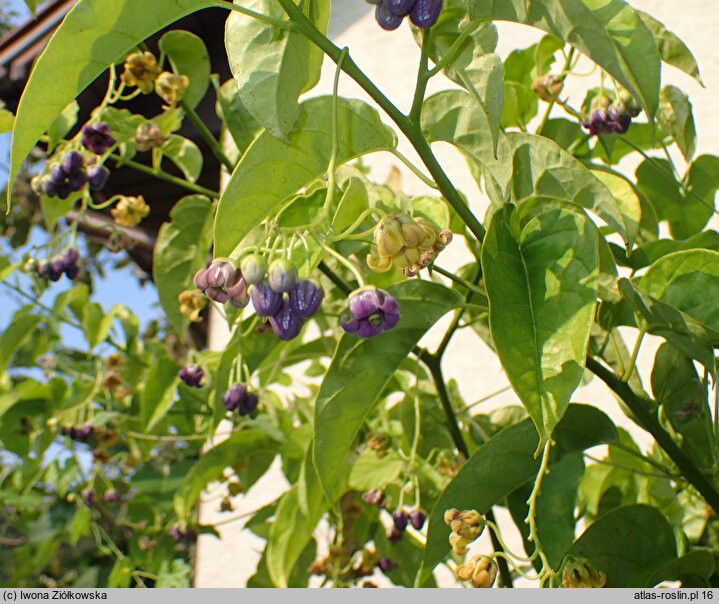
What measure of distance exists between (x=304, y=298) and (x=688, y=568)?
0.52m

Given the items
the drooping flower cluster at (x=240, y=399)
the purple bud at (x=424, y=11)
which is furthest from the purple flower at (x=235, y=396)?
the purple bud at (x=424, y=11)

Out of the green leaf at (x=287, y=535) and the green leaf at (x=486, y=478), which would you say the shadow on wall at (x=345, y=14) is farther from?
the green leaf at (x=486, y=478)

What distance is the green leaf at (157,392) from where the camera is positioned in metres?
1.53

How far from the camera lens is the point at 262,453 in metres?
1.55

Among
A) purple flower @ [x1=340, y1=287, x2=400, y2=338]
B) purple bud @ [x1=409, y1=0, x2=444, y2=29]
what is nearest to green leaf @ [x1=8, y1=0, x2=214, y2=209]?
purple bud @ [x1=409, y1=0, x2=444, y2=29]

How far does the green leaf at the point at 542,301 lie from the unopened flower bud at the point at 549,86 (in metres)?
0.51

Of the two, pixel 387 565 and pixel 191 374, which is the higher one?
pixel 191 374

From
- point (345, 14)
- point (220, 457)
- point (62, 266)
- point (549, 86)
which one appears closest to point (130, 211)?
point (62, 266)

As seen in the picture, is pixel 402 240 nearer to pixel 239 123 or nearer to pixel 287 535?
pixel 239 123

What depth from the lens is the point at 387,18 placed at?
→ 640mm

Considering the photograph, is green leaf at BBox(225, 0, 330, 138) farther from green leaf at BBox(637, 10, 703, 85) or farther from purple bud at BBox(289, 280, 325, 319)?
green leaf at BBox(637, 10, 703, 85)

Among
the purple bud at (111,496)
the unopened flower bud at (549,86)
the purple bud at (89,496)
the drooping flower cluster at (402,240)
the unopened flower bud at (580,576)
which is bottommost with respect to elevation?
the purple bud at (111,496)

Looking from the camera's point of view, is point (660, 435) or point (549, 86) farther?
point (549, 86)

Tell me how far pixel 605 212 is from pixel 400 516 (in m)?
0.63
